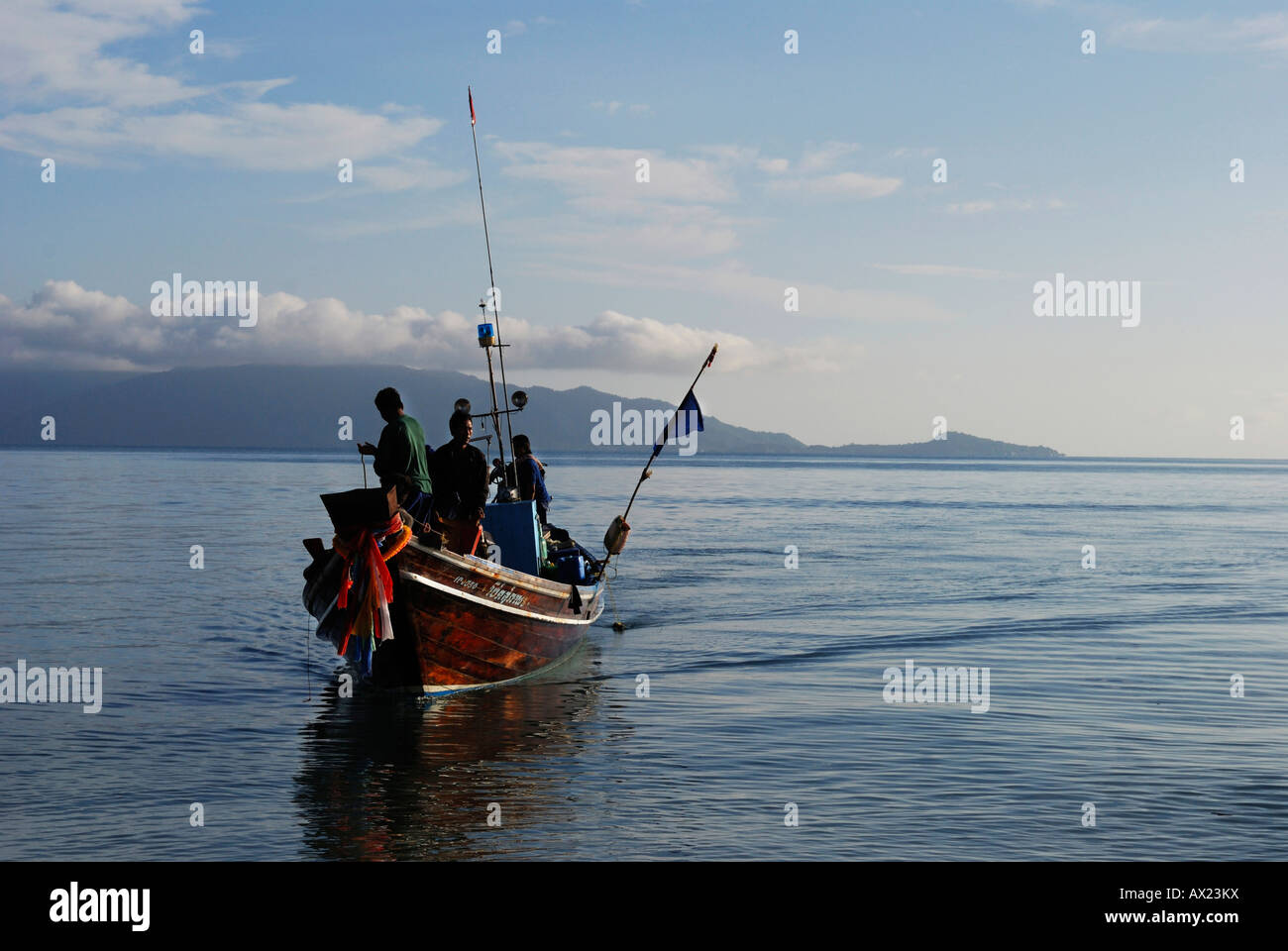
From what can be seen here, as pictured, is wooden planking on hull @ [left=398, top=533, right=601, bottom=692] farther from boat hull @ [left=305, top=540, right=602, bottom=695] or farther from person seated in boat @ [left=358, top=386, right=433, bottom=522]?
person seated in boat @ [left=358, top=386, right=433, bottom=522]

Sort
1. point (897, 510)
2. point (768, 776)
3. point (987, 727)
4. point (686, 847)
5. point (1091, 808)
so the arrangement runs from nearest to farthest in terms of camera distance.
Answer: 1. point (686, 847)
2. point (1091, 808)
3. point (768, 776)
4. point (987, 727)
5. point (897, 510)

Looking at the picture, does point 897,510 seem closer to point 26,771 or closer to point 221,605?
point 221,605

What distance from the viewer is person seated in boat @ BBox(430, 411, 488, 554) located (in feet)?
41.8

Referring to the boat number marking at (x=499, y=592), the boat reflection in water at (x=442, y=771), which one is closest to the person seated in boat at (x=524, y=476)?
the boat number marking at (x=499, y=592)

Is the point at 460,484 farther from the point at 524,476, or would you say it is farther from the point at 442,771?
the point at 442,771

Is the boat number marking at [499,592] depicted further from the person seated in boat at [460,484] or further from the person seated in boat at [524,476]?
the person seated in boat at [524,476]

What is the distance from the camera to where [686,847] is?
27.1 ft

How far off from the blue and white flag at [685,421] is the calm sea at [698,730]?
3.27 meters

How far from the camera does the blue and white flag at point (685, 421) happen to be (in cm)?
1630

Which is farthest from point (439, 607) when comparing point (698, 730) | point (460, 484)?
point (698, 730)

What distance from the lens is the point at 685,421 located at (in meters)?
16.5

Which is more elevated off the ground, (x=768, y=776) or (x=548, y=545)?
(x=548, y=545)
